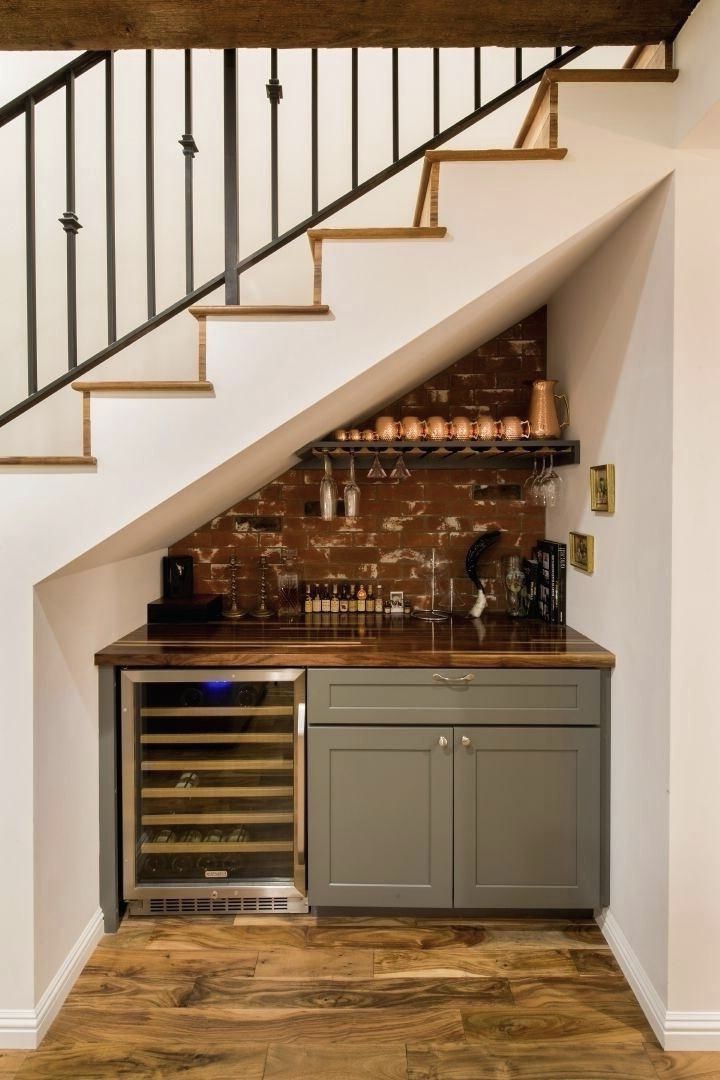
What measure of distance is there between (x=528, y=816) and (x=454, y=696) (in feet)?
1.59

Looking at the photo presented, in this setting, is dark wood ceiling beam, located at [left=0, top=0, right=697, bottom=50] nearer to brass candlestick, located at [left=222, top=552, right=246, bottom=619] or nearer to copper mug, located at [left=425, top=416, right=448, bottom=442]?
copper mug, located at [left=425, top=416, right=448, bottom=442]

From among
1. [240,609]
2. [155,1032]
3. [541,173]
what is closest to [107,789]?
[155,1032]

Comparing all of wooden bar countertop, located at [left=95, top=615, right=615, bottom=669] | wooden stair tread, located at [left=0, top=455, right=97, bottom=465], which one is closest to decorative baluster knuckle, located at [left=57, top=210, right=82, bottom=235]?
wooden stair tread, located at [left=0, top=455, right=97, bottom=465]

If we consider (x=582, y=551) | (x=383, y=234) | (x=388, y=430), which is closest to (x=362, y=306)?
(x=383, y=234)

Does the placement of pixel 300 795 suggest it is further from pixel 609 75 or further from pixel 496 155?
pixel 609 75

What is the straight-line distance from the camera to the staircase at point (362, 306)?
190cm

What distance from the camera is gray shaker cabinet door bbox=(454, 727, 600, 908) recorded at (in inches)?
93.8

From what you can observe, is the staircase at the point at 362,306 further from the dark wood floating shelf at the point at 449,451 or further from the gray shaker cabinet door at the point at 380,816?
the gray shaker cabinet door at the point at 380,816

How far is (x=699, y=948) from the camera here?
1.93m

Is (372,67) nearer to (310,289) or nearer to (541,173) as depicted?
(310,289)

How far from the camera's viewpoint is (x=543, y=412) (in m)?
2.75

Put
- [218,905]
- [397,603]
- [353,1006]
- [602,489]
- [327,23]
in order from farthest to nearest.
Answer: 1. [397,603]
2. [218,905]
3. [602,489]
4. [353,1006]
5. [327,23]

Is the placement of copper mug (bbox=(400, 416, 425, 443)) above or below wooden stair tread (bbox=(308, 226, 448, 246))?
below

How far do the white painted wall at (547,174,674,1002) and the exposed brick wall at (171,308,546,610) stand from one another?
0.54 m
